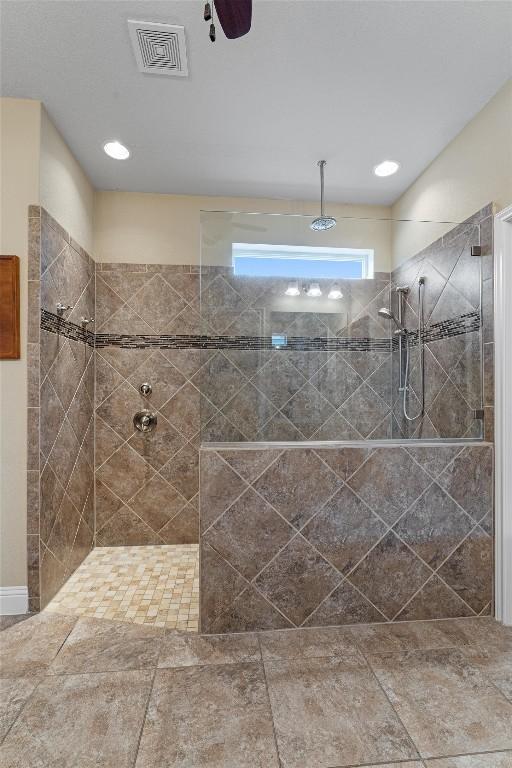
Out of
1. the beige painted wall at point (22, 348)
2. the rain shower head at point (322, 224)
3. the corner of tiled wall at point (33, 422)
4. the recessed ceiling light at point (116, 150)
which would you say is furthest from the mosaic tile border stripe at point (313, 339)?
the recessed ceiling light at point (116, 150)

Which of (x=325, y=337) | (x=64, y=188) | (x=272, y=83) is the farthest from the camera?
(x=64, y=188)

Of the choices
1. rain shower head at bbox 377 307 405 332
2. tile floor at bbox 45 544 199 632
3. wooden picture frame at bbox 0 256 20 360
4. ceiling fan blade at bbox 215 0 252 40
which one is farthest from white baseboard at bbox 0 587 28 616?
ceiling fan blade at bbox 215 0 252 40

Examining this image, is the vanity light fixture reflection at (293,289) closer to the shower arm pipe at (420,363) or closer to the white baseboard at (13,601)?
the shower arm pipe at (420,363)

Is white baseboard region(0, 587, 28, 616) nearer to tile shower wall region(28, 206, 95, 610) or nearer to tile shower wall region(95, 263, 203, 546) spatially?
tile shower wall region(28, 206, 95, 610)

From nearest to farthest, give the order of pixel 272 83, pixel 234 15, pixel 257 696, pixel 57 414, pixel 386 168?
1. pixel 234 15
2. pixel 257 696
3. pixel 272 83
4. pixel 57 414
5. pixel 386 168

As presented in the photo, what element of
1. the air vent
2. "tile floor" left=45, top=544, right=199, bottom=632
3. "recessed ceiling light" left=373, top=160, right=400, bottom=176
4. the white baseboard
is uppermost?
the air vent

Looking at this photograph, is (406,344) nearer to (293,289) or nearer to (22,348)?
(293,289)

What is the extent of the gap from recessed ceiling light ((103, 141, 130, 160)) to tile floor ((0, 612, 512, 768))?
2.68 metres

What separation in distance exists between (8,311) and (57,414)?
0.62 m

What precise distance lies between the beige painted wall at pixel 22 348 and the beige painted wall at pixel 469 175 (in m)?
2.00

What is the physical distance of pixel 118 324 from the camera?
3.05 meters

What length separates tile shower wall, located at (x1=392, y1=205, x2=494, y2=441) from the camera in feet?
7.00

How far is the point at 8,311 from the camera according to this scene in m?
2.10

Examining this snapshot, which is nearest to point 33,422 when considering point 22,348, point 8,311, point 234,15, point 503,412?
point 22,348
